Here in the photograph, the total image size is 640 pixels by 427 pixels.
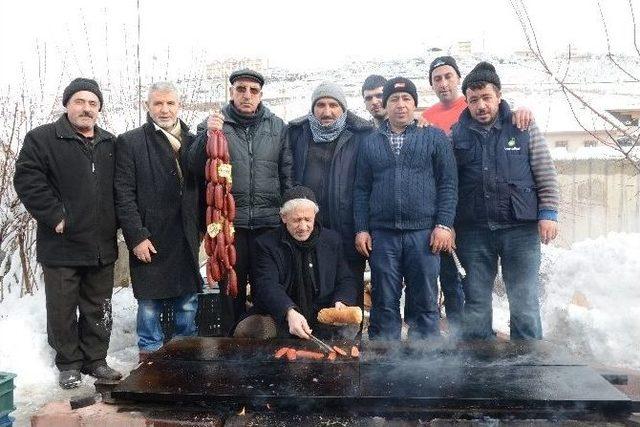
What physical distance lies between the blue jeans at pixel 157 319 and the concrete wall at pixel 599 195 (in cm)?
1300

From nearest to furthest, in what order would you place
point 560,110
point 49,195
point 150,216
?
point 49,195
point 150,216
point 560,110

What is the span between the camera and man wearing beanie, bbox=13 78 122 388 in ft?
13.1

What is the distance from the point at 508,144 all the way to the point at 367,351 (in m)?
1.99

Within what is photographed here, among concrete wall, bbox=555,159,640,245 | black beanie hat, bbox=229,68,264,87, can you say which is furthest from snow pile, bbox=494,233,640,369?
concrete wall, bbox=555,159,640,245

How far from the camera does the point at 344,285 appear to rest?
4004mm

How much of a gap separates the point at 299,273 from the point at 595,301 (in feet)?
14.1

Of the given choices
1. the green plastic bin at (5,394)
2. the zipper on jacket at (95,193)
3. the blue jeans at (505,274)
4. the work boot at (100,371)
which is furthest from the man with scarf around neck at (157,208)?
the blue jeans at (505,274)

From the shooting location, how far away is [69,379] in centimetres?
402

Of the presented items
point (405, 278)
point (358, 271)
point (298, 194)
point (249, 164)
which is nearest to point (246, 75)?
point (249, 164)

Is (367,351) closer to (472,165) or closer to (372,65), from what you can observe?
(472,165)

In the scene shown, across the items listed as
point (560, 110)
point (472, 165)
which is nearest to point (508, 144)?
point (472, 165)

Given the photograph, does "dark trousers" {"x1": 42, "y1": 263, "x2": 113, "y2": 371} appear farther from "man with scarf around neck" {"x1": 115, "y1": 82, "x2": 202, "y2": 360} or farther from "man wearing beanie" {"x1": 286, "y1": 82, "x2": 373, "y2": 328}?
"man wearing beanie" {"x1": 286, "y1": 82, "x2": 373, "y2": 328}

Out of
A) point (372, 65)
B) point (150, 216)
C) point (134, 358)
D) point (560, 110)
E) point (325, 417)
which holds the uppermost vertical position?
point (372, 65)

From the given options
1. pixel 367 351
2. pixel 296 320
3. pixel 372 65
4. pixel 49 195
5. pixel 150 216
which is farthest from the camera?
pixel 372 65
